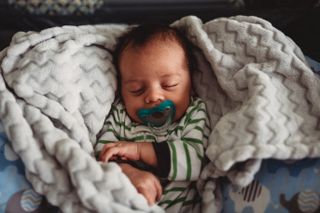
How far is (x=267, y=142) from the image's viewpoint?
88cm

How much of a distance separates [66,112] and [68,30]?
0.25 m

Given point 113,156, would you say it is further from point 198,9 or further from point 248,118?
point 198,9

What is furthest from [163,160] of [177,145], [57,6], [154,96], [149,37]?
[57,6]

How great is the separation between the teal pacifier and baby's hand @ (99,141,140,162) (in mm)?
99

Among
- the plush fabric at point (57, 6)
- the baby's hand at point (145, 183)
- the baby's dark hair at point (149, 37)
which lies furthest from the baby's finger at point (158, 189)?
the plush fabric at point (57, 6)

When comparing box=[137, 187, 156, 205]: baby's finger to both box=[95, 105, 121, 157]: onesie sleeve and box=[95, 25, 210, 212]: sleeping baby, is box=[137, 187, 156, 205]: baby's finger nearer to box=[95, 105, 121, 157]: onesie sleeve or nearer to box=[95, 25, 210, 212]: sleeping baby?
box=[95, 25, 210, 212]: sleeping baby

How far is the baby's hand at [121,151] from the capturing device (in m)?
0.99

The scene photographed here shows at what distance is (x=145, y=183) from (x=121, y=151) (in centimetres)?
11

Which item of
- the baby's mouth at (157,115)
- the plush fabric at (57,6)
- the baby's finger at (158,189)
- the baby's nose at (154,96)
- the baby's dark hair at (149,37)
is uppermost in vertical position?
the plush fabric at (57,6)

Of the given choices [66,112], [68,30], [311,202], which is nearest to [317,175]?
[311,202]

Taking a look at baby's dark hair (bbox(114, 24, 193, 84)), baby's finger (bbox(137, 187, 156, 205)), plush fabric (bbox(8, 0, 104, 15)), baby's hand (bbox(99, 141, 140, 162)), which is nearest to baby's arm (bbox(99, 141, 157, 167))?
baby's hand (bbox(99, 141, 140, 162))

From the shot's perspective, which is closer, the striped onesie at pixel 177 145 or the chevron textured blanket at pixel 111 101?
the chevron textured blanket at pixel 111 101

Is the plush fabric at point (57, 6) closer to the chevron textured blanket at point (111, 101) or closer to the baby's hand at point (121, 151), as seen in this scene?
the chevron textured blanket at point (111, 101)

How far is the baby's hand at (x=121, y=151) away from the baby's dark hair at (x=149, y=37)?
24cm
